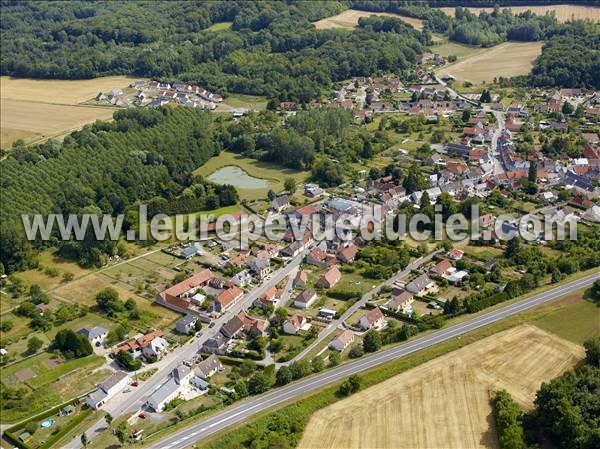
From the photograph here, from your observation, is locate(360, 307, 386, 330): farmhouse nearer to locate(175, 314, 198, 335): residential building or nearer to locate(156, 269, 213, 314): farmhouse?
locate(175, 314, 198, 335): residential building

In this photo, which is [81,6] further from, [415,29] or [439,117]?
[439,117]

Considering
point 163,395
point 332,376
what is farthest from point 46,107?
point 332,376

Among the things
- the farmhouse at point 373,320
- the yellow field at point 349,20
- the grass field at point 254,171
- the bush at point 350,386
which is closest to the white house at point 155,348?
the bush at point 350,386

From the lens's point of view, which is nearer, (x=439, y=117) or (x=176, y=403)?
(x=176, y=403)

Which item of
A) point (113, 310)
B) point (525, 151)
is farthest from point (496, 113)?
point (113, 310)

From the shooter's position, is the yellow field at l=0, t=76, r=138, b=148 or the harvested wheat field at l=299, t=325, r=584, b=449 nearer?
the harvested wheat field at l=299, t=325, r=584, b=449

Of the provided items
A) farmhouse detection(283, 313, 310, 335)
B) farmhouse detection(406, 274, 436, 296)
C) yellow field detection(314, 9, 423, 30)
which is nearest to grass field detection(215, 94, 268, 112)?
yellow field detection(314, 9, 423, 30)

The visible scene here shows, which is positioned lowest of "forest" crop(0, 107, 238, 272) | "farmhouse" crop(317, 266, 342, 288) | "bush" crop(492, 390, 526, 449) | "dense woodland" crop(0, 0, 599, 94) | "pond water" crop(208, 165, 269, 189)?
"bush" crop(492, 390, 526, 449)
